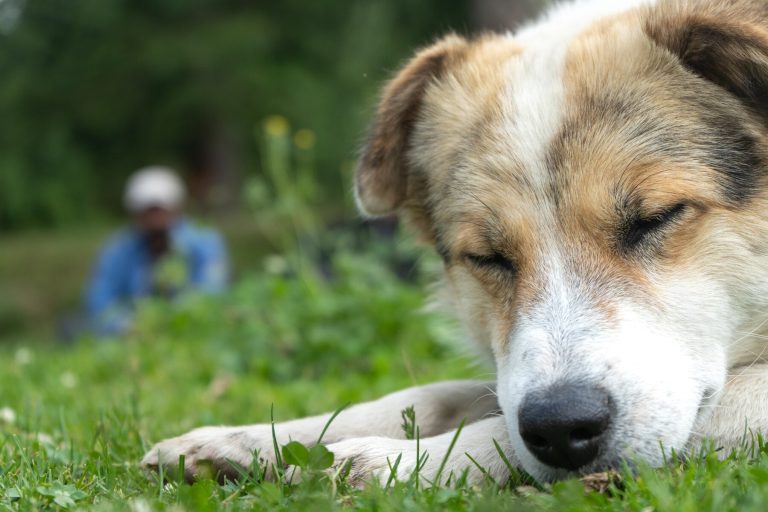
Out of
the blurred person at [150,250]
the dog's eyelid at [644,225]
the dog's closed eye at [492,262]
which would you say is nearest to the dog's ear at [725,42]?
the dog's eyelid at [644,225]

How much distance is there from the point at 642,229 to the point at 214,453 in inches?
61.9

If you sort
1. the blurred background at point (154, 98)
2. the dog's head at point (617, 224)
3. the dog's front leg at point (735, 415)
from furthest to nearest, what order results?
the blurred background at point (154, 98)
the dog's front leg at point (735, 415)
the dog's head at point (617, 224)

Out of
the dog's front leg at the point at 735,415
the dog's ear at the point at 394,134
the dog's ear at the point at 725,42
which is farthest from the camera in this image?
the dog's ear at the point at 394,134

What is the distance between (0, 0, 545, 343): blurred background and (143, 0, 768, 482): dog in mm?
15673

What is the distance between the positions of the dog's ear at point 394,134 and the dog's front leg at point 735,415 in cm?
178

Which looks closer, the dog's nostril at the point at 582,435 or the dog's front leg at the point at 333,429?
the dog's nostril at the point at 582,435

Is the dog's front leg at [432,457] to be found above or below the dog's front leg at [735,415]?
below

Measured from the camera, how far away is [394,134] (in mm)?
4258

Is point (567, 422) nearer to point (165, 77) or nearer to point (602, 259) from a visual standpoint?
point (602, 259)

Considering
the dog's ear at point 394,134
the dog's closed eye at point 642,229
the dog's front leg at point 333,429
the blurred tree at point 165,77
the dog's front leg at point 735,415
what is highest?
the blurred tree at point 165,77

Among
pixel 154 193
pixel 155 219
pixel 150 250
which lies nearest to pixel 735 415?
pixel 154 193

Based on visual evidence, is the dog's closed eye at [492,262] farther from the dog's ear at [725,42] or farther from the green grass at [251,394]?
the dog's ear at [725,42]

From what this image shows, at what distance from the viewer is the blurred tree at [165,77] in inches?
798

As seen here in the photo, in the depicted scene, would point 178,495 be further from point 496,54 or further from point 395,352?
point 395,352
